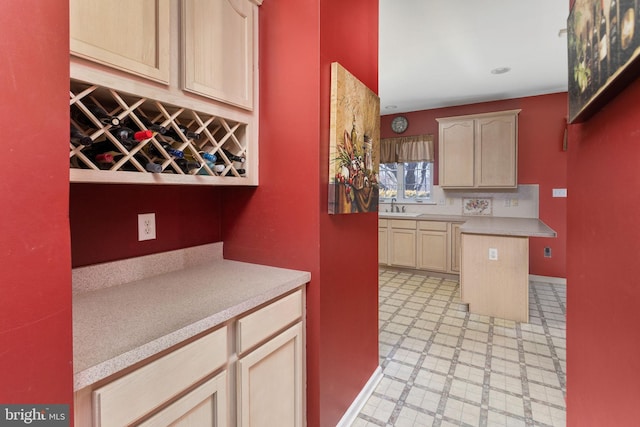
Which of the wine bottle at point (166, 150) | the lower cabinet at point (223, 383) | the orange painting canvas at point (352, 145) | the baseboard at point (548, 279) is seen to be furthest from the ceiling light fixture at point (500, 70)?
the wine bottle at point (166, 150)

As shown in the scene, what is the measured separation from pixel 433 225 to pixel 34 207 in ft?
14.8

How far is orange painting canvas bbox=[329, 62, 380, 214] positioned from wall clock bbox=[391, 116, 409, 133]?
139 inches

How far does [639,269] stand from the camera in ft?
2.30

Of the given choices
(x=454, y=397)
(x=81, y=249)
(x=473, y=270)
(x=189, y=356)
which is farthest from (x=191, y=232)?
(x=473, y=270)

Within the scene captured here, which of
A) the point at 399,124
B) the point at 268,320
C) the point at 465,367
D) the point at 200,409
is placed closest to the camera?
the point at 200,409

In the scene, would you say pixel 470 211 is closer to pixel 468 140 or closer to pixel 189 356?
pixel 468 140

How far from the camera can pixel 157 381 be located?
0.85 m

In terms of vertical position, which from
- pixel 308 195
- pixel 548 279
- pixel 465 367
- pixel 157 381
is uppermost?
pixel 308 195

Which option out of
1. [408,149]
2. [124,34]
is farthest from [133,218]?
[408,149]

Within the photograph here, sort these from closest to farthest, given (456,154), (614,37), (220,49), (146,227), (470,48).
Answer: (614,37), (220,49), (146,227), (470,48), (456,154)

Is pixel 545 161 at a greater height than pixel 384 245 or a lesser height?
greater

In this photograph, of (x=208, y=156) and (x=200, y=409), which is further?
(x=208, y=156)

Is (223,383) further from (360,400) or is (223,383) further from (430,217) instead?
(430,217)

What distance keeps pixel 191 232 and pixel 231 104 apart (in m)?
0.68
